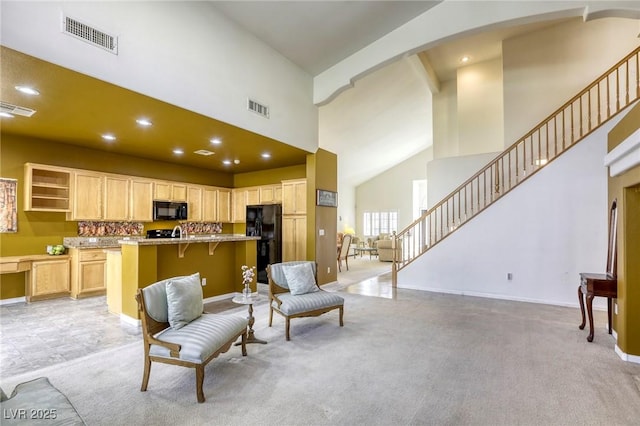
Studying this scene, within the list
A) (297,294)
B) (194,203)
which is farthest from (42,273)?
(297,294)

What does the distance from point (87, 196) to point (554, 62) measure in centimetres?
1037

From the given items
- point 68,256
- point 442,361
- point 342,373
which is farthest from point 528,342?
point 68,256

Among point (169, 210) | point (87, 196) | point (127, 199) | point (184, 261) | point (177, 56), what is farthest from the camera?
point (169, 210)

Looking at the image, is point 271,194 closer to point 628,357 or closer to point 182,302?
point 182,302

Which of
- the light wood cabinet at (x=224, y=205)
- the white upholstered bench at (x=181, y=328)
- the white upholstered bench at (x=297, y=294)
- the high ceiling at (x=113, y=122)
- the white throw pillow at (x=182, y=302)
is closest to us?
the white upholstered bench at (x=181, y=328)

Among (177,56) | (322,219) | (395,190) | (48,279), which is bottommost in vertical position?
(48,279)

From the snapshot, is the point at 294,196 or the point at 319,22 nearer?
the point at 319,22

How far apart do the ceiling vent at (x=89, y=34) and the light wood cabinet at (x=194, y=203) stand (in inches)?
191

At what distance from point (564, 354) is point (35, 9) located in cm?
627

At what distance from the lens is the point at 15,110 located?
4027mm

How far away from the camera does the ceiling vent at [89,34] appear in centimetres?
293

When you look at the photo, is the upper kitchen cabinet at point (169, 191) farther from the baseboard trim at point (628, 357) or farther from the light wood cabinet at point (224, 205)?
the baseboard trim at point (628, 357)

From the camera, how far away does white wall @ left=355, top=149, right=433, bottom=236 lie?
14398 millimetres

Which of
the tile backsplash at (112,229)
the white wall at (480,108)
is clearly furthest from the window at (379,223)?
the tile backsplash at (112,229)
